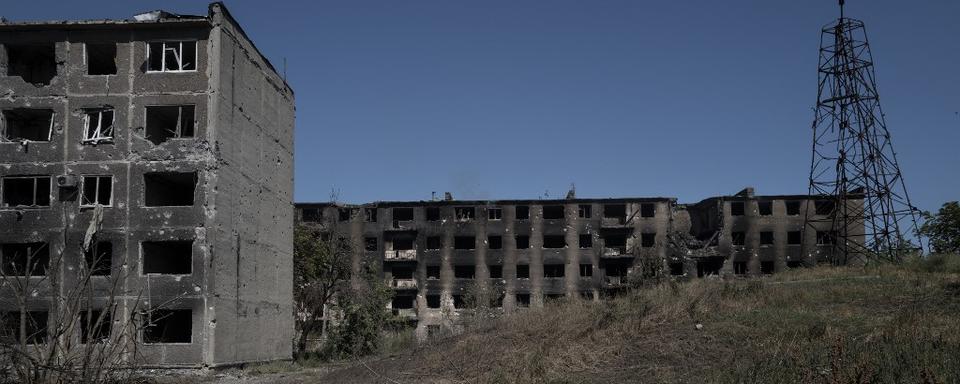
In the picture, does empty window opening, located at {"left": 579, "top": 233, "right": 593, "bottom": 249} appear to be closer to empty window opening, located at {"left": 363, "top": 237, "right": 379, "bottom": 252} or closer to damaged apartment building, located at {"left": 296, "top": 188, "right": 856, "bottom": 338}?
damaged apartment building, located at {"left": 296, "top": 188, "right": 856, "bottom": 338}

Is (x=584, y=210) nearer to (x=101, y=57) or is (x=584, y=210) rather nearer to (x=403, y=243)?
(x=403, y=243)

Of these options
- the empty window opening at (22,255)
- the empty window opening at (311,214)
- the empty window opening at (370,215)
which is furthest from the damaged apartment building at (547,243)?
the empty window opening at (22,255)

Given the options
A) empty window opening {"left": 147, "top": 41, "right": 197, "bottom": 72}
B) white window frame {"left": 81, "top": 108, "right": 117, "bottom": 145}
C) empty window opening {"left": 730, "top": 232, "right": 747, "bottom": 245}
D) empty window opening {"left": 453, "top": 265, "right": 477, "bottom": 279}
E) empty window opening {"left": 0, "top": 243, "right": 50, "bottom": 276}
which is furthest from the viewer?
empty window opening {"left": 453, "top": 265, "right": 477, "bottom": 279}

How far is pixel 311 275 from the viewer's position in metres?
44.6

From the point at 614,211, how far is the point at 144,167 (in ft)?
136

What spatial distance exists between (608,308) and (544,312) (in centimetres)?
198

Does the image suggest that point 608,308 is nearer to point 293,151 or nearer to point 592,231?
point 293,151

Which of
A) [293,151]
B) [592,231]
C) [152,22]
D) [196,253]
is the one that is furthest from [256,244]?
[592,231]

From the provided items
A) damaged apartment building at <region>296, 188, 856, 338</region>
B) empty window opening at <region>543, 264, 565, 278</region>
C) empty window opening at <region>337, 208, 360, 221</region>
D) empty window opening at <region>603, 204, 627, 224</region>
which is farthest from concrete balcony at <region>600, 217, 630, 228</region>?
empty window opening at <region>337, 208, 360, 221</region>

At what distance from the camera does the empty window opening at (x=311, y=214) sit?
64875 mm

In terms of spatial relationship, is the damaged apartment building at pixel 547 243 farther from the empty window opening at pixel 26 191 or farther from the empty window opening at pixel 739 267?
the empty window opening at pixel 26 191

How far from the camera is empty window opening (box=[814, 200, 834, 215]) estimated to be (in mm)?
62312

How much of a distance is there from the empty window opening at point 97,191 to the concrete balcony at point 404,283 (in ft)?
113

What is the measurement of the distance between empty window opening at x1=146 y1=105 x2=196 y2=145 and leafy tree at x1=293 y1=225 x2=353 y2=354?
13.3 metres
